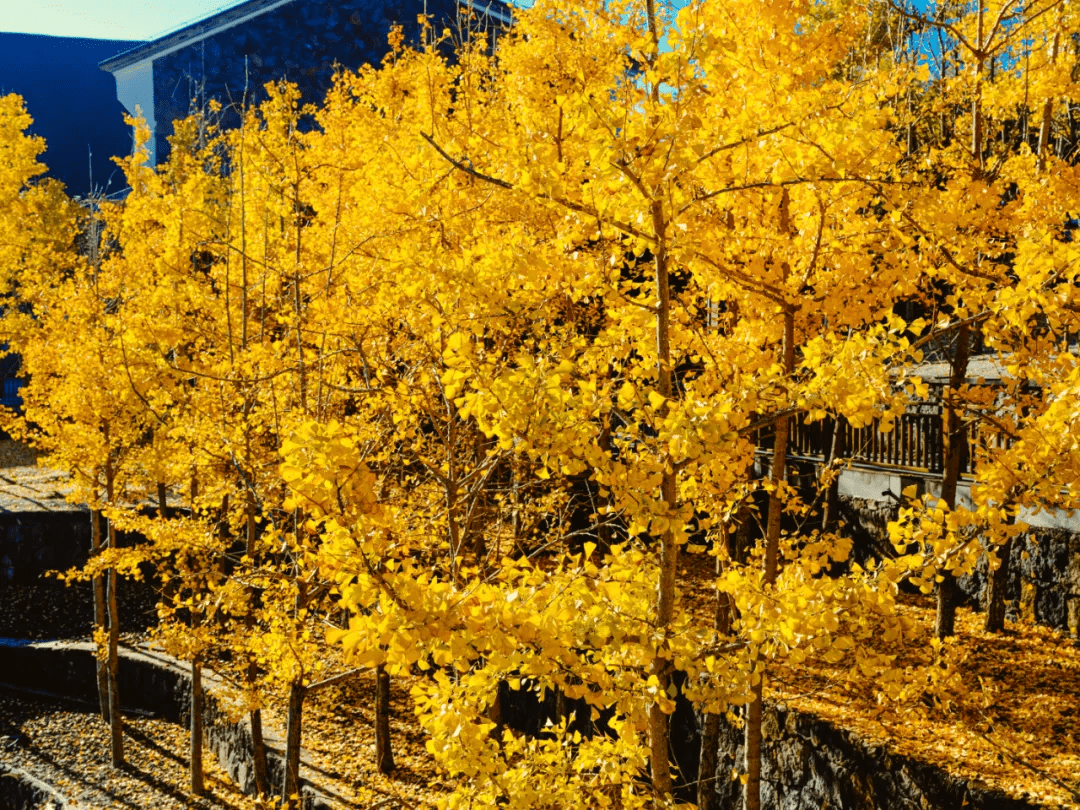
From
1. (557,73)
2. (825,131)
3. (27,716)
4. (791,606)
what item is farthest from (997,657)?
(27,716)

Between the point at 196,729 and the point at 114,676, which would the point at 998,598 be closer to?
the point at 196,729

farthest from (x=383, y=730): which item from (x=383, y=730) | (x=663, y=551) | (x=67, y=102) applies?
(x=67, y=102)

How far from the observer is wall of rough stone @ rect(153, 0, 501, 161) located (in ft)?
97.5

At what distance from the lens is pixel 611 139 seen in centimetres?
302

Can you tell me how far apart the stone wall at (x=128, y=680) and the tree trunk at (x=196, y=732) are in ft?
2.25

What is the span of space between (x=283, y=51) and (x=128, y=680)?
79.2ft

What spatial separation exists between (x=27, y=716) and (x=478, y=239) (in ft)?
43.4

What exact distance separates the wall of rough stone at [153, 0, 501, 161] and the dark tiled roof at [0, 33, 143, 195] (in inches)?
305

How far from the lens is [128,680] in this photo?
47.8 feet

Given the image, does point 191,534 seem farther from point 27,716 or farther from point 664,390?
point 27,716

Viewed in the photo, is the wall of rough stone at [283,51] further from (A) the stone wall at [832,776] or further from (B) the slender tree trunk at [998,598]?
(A) the stone wall at [832,776]

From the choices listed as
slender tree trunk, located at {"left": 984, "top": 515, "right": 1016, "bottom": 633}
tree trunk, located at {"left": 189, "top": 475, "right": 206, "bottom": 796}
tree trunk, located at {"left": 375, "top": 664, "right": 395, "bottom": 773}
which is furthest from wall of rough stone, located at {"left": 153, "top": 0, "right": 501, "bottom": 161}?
slender tree trunk, located at {"left": 984, "top": 515, "right": 1016, "bottom": 633}

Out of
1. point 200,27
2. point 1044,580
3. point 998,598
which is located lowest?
point 998,598

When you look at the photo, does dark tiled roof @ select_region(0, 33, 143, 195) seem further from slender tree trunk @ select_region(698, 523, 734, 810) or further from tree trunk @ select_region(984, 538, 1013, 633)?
tree trunk @ select_region(984, 538, 1013, 633)
